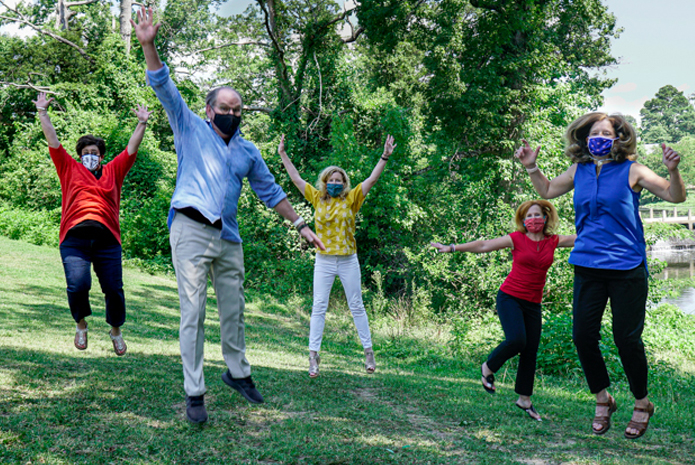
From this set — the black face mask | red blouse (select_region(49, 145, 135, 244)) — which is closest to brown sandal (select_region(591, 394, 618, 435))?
the black face mask

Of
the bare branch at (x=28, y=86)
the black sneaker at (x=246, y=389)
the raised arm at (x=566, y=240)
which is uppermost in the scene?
the bare branch at (x=28, y=86)

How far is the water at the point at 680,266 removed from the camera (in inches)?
955

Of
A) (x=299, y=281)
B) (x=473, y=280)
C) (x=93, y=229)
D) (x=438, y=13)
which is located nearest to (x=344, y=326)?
(x=473, y=280)

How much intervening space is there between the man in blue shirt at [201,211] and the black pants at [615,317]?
8.88 ft

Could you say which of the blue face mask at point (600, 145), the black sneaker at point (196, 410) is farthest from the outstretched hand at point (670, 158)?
the black sneaker at point (196, 410)

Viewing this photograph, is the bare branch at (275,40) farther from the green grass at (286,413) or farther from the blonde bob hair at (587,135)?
the blonde bob hair at (587,135)

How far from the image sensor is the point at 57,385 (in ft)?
16.5

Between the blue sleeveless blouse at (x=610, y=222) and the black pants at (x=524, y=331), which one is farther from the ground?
the blue sleeveless blouse at (x=610, y=222)

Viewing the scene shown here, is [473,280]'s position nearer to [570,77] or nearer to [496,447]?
[496,447]

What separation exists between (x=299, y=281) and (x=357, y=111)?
6.56 metres

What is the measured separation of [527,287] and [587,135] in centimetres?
152

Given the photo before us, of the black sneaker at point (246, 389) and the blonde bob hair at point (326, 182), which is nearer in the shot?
the black sneaker at point (246, 389)

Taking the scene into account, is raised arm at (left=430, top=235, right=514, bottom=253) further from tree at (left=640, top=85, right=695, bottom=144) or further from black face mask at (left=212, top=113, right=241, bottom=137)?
tree at (left=640, top=85, right=695, bottom=144)

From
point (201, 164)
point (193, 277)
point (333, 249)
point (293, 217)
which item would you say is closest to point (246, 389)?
point (193, 277)
